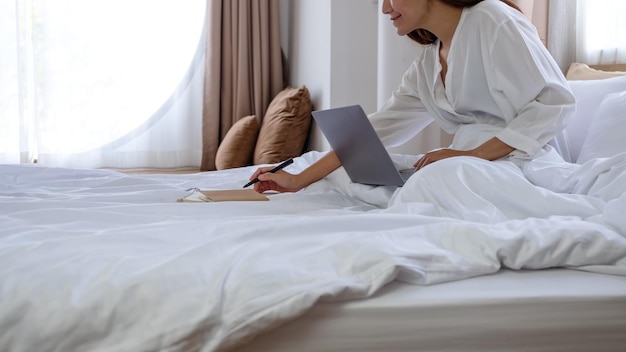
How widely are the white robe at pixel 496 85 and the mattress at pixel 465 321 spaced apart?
0.72m

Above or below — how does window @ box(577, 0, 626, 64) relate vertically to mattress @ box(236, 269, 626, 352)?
above

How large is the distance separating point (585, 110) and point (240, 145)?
201 cm

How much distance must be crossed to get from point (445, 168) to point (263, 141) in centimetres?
218

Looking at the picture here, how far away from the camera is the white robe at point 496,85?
158 centimetres

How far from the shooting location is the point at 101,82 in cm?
393

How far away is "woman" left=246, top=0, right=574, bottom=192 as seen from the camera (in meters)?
1.58

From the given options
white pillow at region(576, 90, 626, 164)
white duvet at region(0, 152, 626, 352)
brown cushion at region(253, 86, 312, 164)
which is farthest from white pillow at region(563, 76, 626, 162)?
brown cushion at region(253, 86, 312, 164)

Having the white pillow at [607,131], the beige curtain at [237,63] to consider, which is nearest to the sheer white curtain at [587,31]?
the white pillow at [607,131]

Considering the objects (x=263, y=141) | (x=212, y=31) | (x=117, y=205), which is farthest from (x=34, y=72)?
(x=117, y=205)

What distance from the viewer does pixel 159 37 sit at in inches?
158

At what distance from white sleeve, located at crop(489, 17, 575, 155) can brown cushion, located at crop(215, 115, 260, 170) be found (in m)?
2.10

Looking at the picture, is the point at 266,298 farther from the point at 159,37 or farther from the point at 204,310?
the point at 159,37

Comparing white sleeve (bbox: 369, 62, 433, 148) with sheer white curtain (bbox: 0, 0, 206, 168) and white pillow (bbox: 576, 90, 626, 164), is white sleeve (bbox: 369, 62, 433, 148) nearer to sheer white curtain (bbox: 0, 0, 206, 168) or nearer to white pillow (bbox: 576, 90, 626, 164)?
white pillow (bbox: 576, 90, 626, 164)

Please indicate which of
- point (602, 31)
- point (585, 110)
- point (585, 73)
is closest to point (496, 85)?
point (585, 110)
